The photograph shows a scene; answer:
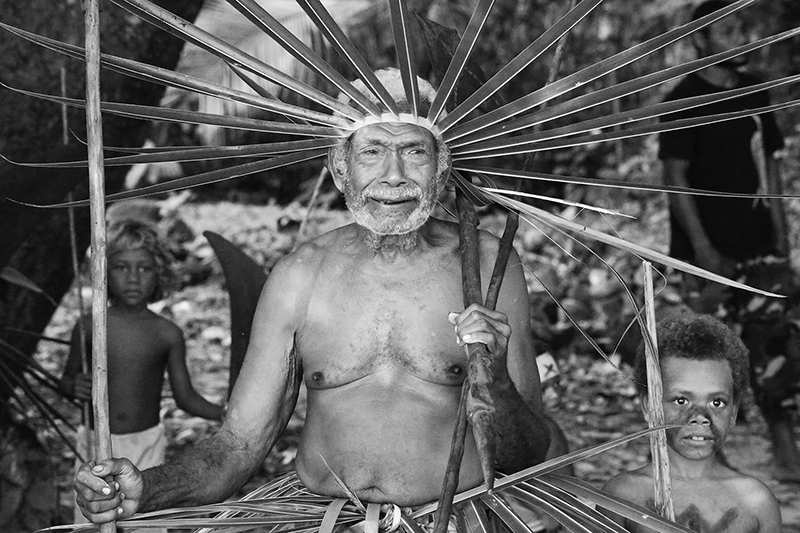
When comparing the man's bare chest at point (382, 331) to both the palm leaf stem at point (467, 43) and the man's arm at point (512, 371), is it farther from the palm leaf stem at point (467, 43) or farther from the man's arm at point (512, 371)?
the palm leaf stem at point (467, 43)

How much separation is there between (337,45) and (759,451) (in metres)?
3.81

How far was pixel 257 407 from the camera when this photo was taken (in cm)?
264

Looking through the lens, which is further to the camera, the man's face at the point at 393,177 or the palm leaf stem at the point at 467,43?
the man's face at the point at 393,177

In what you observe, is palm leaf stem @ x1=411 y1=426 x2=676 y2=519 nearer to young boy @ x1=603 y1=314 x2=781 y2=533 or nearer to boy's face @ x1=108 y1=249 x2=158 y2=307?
young boy @ x1=603 y1=314 x2=781 y2=533

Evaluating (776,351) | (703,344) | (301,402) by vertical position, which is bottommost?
(301,402)

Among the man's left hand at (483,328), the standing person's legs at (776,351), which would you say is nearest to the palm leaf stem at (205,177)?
the man's left hand at (483,328)

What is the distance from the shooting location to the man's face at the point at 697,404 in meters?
2.57

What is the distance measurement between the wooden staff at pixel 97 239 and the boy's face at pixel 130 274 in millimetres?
2044

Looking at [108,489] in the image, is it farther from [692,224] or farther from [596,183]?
[692,224]

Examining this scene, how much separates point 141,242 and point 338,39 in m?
2.05

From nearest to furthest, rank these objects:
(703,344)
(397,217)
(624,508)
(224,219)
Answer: (624,508)
(397,217)
(703,344)
(224,219)

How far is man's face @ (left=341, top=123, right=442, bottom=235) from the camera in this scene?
2492 mm

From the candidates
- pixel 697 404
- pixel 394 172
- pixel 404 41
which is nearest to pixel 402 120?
pixel 394 172

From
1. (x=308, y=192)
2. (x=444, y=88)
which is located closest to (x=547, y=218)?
(x=444, y=88)
